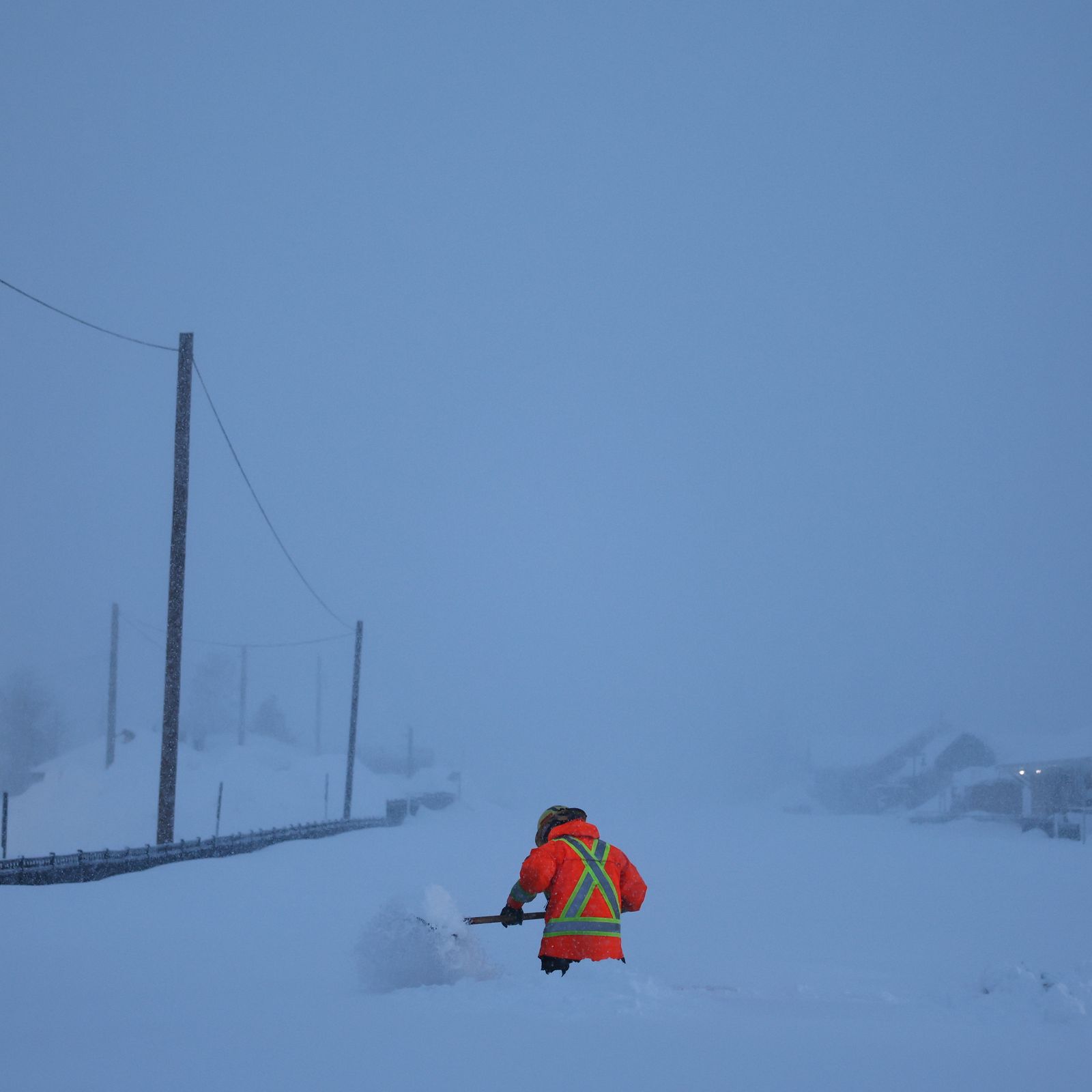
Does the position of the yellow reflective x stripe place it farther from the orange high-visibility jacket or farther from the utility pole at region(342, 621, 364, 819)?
the utility pole at region(342, 621, 364, 819)

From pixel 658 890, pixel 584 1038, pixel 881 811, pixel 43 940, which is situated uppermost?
pixel 584 1038

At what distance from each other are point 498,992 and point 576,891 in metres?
0.74

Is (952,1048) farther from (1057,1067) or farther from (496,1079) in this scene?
(496,1079)

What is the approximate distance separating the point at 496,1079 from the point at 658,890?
540 inches

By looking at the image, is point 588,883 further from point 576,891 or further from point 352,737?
point 352,737

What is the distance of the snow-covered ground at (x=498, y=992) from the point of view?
481 cm

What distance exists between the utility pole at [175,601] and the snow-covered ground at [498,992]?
205cm

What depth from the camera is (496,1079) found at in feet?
15.2

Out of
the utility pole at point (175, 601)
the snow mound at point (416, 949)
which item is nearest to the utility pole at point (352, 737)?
Result: the utility pole at point (175, 601)

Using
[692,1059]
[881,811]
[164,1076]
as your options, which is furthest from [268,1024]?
[881,811]

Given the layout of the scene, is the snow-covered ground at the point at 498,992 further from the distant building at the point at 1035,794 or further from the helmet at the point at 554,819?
the distant building at the point at 1035,794

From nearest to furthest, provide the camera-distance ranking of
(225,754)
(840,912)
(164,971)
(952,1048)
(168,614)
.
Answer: (952,1048), (164,971), (840,912), (168,614), (225,754)

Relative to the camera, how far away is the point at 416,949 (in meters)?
7.17

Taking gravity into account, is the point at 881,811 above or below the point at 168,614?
below
